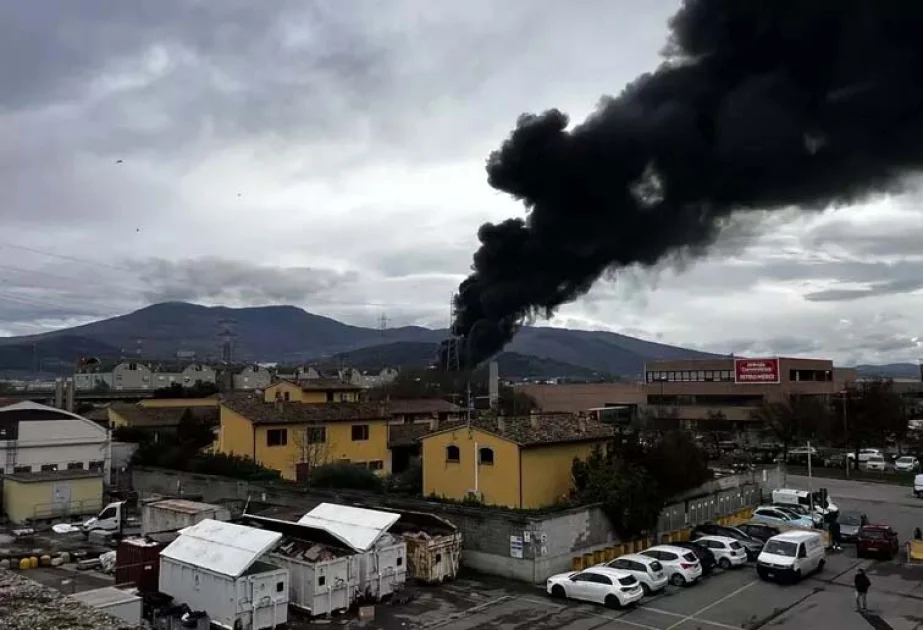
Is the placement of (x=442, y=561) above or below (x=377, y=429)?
below

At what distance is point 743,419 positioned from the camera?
86625 millimetres

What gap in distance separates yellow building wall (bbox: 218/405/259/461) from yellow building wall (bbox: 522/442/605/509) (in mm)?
16882

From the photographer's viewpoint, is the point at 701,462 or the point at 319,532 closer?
the point at 319,532

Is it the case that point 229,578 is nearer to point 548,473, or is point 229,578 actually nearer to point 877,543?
point 548,473

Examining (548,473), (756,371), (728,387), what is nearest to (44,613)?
(548,473)

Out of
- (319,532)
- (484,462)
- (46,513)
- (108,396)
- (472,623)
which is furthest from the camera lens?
(108,396)

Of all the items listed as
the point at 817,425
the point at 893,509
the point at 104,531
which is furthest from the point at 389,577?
the point at 817,425

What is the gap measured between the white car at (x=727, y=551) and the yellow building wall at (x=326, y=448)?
21564mm

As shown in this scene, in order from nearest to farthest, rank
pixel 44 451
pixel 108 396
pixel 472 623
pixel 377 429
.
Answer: pixel 472 623, pixel 44 451, pixel 377 429, pixel 108 396

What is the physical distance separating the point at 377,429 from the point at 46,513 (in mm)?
17712

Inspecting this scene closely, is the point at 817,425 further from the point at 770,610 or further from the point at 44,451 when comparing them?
the point at 44,451

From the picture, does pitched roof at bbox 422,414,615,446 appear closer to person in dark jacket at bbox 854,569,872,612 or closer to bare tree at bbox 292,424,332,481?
bare tree at bbox 292,424,332,481

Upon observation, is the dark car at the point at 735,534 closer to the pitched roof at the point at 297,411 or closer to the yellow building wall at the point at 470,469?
the yellow building wall at the point at 470,469

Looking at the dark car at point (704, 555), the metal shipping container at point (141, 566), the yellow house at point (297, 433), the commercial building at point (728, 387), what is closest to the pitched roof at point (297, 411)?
the yellow house at point (297, 433)
